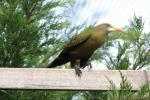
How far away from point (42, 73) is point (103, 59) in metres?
1.08

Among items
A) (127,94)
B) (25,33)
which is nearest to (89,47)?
(25,33)

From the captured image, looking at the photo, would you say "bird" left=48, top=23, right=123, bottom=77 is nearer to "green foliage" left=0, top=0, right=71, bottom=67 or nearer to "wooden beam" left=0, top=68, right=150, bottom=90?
"green foliage" left=0, top=0, right=71, bottom=67

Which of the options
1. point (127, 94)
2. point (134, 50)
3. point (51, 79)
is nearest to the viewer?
point (127, 94)

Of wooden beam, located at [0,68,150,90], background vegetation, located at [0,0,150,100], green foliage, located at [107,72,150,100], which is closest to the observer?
green foliage, located at [107,72,150,100]

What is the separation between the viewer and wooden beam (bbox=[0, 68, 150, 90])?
1844 mm

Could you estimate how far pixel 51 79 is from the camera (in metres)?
1.87

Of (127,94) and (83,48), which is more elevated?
(83,48)

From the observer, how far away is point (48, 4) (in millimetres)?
3191

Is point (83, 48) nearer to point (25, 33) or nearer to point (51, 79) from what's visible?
point (25, 33)

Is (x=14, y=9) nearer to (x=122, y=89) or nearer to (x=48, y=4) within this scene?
(x=48, y=4)

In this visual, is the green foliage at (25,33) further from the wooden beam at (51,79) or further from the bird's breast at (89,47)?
the wooden beam at (51,79)

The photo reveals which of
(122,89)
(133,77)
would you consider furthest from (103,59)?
(122,89)

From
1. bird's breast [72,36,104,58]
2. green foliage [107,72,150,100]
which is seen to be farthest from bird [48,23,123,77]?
green foliage [107,72,150,100]

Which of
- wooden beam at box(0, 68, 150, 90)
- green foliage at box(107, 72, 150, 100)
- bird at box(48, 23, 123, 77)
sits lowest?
green foliage at box(107, 72, 150, 100)
